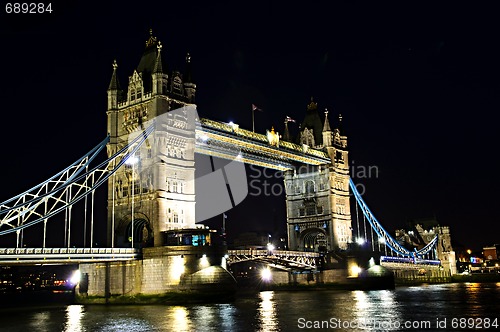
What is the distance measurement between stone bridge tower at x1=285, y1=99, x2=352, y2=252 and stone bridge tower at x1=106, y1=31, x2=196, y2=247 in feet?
87.7

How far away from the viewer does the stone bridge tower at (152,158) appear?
189ft

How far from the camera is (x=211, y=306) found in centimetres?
4809

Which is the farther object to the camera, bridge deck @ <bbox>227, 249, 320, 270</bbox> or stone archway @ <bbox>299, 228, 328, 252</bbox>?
stone archway @ <bbox>299, 228, 328, 252</bbox>

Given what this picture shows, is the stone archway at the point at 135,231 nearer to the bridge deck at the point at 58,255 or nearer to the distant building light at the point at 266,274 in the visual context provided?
the bridge deck at the point at 58,255

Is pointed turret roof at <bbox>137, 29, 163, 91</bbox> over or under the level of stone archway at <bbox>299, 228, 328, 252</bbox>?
over

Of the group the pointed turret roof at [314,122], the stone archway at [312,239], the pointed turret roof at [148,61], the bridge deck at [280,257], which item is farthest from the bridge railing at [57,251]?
the pointed turret roof at [314,122]

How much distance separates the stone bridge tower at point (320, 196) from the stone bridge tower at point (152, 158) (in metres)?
26.7

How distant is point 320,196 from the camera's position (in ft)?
282

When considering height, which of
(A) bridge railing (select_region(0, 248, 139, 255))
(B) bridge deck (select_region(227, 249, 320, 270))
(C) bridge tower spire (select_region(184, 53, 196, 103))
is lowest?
(B) bridge deck (select_region(227, 249, 320, 270))

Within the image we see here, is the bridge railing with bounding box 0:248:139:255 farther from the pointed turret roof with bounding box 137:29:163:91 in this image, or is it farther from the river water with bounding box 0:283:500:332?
the pointed turret roof with bounding box 137:29:163:91

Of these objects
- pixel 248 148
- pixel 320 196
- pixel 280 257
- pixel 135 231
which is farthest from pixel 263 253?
pixel 320 196

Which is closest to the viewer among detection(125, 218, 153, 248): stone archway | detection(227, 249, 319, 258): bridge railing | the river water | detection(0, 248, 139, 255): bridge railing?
the river water

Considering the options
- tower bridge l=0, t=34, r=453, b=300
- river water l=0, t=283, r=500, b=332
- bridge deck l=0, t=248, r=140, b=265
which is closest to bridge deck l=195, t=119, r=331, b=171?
tower bridge l=0, t=34, r=453, b=300

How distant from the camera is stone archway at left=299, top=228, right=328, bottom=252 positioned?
86562 mm
